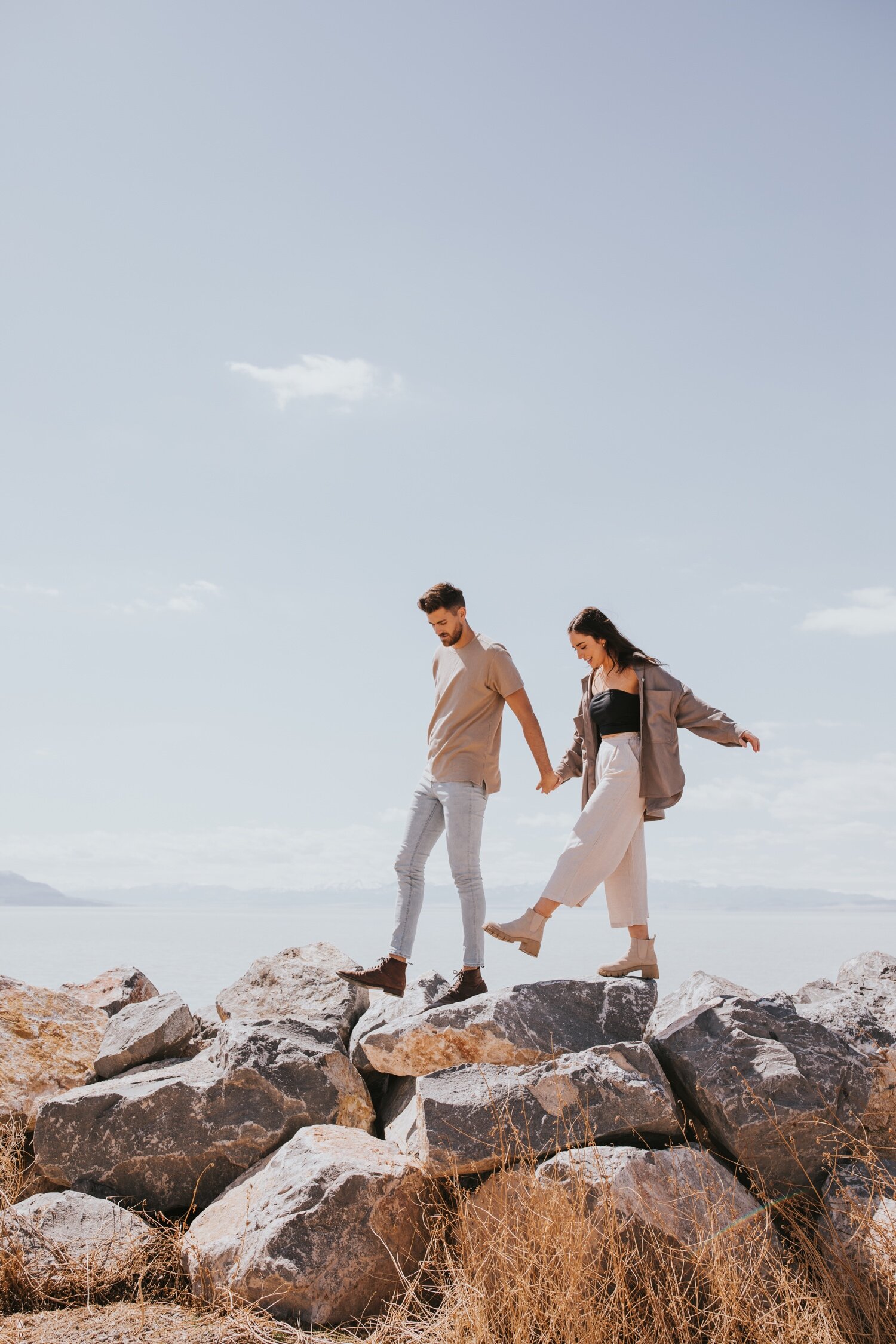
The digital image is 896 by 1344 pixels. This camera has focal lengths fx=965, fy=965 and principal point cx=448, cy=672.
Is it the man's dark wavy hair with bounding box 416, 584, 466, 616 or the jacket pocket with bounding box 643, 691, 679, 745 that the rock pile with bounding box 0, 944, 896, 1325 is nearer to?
the jacket pocket with bounding box 643, 691, 679, 745

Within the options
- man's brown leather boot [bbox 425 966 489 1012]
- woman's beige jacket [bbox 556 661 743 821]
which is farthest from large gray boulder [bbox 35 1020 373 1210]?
woman's beige jacket [bbox 556 661 743 821]

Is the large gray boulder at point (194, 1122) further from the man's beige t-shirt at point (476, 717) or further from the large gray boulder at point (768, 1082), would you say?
the large gray boulder at point (768, 1082)

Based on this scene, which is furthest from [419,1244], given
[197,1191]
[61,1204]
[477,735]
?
[477,735]

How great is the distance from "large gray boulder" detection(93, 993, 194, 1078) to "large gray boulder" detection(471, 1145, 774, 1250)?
2.74 m

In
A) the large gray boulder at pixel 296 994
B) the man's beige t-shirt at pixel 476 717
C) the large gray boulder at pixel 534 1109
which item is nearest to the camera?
the large gray boulder at pixel 534 1109

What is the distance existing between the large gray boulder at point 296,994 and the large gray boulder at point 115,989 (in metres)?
1.13

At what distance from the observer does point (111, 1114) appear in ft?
17.6

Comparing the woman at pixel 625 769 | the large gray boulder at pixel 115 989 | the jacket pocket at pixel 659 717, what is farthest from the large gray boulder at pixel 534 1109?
the large gray boulder at pixel 115 989

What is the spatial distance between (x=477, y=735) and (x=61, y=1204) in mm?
3277

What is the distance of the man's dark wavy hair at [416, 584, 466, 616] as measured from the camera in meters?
5.84

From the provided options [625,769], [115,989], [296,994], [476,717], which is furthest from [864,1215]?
[115,989]

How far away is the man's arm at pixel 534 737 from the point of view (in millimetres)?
5824

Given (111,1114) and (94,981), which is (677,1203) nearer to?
(111,1114)

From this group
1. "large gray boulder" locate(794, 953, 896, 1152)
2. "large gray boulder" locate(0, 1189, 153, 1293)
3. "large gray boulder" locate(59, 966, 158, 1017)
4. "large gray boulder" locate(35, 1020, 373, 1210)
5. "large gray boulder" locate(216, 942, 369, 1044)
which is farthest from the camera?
"large gray boulder" locate(59, 966, 158, 1017)
